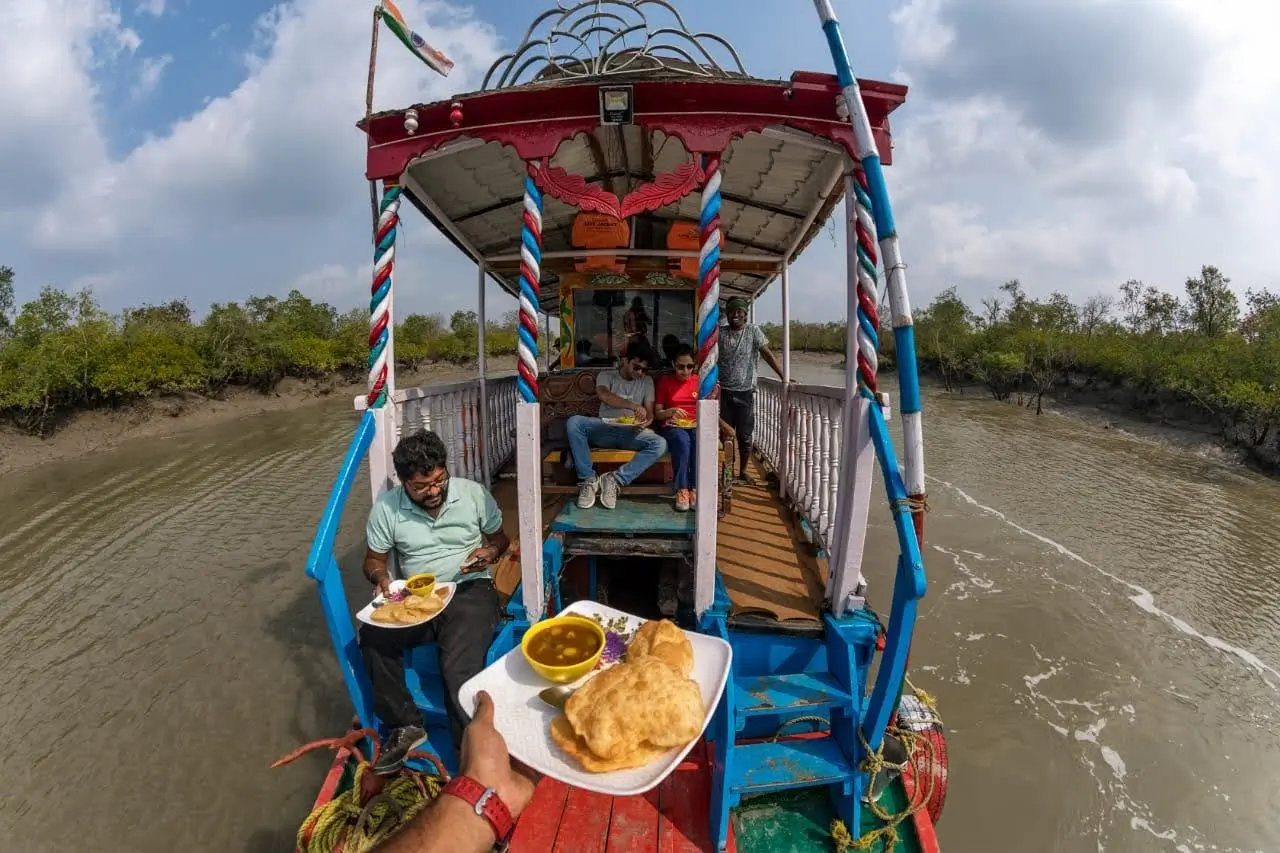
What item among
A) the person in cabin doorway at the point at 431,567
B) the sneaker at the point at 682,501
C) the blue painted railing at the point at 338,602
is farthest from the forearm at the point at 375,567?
the sneaker at the point at 682,501

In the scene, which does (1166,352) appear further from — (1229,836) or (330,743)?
(330,743)

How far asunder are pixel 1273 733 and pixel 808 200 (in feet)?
19.0

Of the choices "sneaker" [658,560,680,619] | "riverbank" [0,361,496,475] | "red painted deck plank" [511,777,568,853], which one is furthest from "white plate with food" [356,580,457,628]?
"riverbank" [0,361,496,475]

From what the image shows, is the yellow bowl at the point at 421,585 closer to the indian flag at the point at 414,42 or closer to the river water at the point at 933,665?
the river water at the point at 933,665

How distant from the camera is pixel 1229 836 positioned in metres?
3.73

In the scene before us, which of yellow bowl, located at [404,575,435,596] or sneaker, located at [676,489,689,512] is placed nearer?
yellow bowl, located at [404,575,435,596]

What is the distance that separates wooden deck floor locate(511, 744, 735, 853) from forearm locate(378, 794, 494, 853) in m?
1.21

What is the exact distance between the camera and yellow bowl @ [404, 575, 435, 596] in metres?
2.69

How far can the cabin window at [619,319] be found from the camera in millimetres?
6547

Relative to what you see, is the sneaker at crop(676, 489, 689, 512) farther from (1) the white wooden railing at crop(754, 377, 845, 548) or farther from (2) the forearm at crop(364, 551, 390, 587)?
(2) the forearm at crop(364, 551, 390, 587)

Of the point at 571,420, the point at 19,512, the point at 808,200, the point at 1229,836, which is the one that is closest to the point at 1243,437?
the point at 1229,836

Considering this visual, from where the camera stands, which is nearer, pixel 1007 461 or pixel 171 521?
pixel 171 521

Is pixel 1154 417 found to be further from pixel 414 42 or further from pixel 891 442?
pixel 414 42

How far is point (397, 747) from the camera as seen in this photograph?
262 cm
